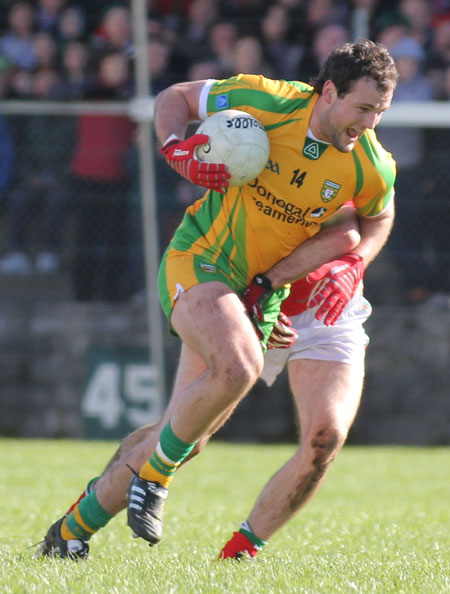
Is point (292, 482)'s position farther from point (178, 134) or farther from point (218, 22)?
point (218, 22)

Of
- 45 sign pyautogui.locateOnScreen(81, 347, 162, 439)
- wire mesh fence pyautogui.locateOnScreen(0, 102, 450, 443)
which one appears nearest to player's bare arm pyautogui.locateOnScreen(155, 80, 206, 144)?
wire mesh fence pyautogui.locateOnScreen(0, 102, 450, 443)

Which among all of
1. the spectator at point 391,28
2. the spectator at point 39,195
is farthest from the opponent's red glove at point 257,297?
the spectator at point 39,195

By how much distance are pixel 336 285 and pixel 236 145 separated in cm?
87

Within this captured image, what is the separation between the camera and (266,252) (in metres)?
5.20

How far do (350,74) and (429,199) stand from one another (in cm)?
614

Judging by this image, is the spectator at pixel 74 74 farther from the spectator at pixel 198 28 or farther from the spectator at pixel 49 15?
the spectator at pixel 198 28

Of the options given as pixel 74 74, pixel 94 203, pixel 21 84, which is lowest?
pixel 94 203

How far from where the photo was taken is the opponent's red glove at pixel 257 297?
5012mm

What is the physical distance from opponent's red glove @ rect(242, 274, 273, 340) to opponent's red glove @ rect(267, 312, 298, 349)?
0.09 metres

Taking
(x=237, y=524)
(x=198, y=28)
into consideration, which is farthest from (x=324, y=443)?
(x=198, y=28)

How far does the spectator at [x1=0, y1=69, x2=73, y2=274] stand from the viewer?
11.0m

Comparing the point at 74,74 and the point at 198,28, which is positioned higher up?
the point at 198,28

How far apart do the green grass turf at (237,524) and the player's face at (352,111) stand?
6.08 feet

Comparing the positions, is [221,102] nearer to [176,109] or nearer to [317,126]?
[176,109]
